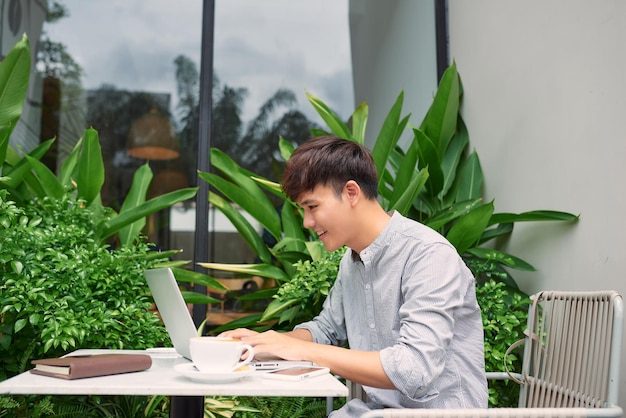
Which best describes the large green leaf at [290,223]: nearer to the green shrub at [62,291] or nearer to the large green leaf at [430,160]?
the large green leaf at [430,160]

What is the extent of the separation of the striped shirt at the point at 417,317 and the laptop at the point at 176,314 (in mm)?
223

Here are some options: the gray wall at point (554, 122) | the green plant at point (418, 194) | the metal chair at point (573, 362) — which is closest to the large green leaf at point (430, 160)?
the green plant at point (418, 194)

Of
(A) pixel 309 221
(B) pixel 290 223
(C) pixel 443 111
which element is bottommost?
(B) pixel 290 223

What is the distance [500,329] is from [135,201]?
5.36ft

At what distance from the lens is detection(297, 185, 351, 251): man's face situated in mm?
1577

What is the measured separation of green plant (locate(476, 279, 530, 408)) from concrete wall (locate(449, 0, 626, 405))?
0.16m

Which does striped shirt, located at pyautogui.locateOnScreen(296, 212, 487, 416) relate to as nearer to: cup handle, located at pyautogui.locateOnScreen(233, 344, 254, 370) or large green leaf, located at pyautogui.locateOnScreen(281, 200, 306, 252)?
cup handle, located at pyautogui.locateOnScreen(233, 344, 254, 370)

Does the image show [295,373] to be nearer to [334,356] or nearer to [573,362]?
[334,356]

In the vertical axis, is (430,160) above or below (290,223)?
above

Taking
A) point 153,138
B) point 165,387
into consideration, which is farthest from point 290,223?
point 165,387

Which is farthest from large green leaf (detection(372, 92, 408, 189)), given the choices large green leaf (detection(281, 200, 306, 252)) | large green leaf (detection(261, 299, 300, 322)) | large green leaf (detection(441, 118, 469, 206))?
large green leaf (detection(261, 299, 300, 322))

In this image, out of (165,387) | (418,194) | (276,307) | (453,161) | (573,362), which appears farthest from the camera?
→ (453,161)

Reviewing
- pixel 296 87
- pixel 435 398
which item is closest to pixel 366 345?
pixel 435 398

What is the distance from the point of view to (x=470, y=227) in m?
2.47
